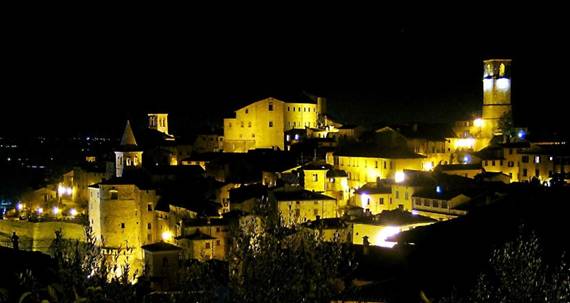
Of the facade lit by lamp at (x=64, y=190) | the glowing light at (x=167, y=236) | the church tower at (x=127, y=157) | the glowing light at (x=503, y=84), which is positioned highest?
the glowing light at (x=503, y=84)

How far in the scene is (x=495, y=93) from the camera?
50.1 m

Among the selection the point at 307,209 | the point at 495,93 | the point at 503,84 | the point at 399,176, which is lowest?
the point at 307,209

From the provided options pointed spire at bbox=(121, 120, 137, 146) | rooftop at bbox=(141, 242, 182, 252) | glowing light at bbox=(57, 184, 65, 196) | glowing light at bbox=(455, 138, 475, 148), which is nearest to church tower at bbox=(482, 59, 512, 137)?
glowing light at bbox=(455, 138, 475, 148)

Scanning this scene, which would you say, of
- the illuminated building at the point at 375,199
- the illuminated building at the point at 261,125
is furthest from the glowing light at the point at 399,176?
the illuminated building at the point at 261,125

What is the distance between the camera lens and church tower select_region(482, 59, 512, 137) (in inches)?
1960

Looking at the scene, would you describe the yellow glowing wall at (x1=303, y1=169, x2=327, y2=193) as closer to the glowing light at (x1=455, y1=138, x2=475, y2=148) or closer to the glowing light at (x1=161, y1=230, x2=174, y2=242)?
the glowing light at (x1=161, y1=230, x2=174, y2=242)

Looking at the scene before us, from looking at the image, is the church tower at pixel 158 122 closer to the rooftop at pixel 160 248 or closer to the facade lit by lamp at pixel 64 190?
the facade lit by lamp at pixel 64 190

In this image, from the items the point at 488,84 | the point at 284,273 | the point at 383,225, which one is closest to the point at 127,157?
the point at 383,225

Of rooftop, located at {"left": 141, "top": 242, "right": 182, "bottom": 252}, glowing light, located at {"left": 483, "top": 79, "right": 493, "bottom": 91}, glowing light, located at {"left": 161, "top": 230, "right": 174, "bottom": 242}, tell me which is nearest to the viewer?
rooftop, located at {"left": 141, "top": 242, "right": 182, "bottom": 252}

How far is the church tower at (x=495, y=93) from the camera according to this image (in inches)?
1960

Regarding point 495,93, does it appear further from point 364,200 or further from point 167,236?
point 167,236

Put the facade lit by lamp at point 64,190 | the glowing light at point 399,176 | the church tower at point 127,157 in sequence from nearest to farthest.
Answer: the glowing light at point 399,176
the church tower at point 127,157
the facade lit by lamp at point 64,190

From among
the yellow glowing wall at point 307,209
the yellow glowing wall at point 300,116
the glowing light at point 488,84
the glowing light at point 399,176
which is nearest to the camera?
the yellow glowing wall at point 307,209

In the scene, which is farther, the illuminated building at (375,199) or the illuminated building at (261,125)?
the illuminated building at (261,125)
